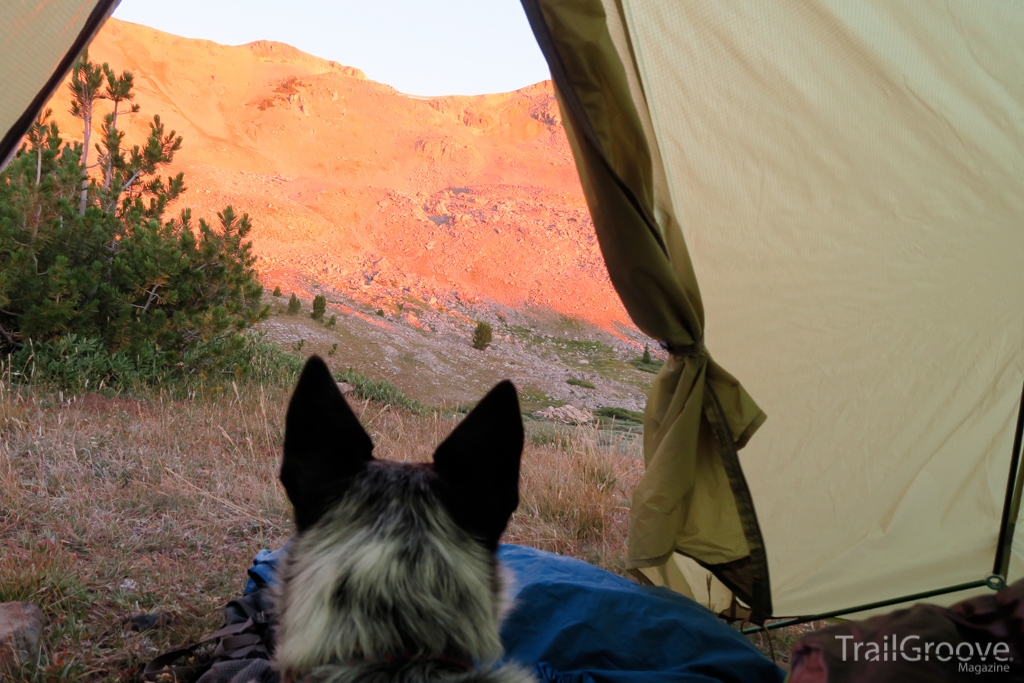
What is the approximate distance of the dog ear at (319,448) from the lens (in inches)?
58.7

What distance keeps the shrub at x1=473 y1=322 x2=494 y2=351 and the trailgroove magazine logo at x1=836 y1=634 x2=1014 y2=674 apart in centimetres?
3347

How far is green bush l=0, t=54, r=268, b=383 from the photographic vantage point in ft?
22.3

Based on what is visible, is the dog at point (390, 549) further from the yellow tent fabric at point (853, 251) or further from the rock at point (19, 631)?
the rock at point (19, 631)

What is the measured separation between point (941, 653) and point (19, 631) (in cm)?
307

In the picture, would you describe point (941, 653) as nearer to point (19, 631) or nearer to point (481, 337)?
point (19, 631)

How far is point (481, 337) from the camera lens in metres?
35.3

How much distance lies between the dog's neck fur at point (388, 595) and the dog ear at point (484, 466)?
1.4 inches

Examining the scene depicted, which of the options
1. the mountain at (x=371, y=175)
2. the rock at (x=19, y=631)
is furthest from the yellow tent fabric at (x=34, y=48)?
the mountain at (x=371, y=175)

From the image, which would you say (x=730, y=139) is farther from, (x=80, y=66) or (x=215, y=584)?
(x=80, y=66)

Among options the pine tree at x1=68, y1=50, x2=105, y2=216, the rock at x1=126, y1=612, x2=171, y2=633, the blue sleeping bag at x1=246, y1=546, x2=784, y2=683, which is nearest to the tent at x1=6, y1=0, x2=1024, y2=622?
the blue sleeping bag at x1=246, y1=546, x2=784, y2=683

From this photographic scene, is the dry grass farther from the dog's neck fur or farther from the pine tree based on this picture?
the pine tree

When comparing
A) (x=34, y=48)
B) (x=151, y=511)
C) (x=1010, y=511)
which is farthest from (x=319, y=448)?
(x=151, y=511)

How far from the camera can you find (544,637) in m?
2.94

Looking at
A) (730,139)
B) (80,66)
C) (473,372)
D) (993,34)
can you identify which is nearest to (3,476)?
(730,139)
